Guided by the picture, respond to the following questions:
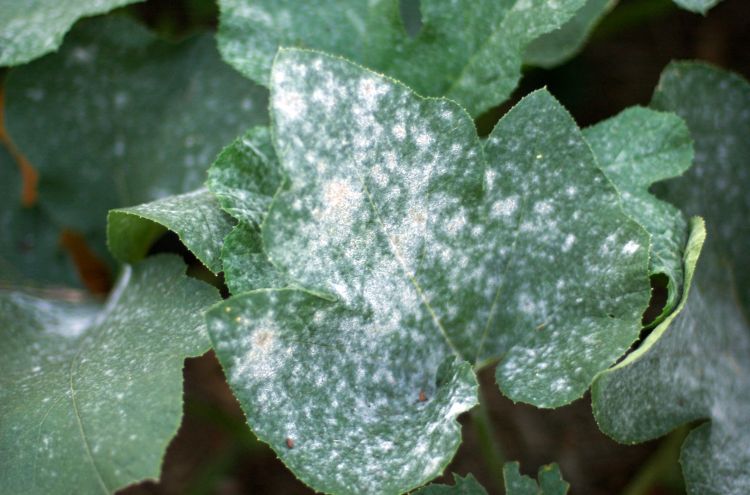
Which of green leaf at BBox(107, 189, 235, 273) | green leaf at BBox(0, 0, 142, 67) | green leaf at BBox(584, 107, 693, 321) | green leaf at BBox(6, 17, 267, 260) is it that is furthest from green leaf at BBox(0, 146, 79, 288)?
green leaf at BBox(584, 107, 693, 321)

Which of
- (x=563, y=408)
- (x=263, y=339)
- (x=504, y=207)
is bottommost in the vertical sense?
(x=563, y=408)

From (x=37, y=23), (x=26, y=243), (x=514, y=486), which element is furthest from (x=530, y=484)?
(x=26, y=243)

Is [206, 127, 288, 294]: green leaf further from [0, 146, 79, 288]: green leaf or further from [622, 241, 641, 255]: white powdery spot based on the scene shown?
[0, 146, 79, 288]: green leaf

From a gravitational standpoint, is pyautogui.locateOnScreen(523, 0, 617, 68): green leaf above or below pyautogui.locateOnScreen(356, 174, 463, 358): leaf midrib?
above

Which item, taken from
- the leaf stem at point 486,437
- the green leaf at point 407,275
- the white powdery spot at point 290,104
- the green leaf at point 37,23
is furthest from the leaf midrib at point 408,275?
the green leaf at point 37,23

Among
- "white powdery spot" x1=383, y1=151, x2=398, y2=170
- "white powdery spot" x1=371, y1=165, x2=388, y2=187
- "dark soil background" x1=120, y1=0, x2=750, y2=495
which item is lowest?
"dark soil background" x1=120, y1=0, x2=750, y2=495

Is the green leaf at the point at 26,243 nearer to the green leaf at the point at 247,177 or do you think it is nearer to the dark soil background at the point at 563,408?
the dark soil background at the point at 563,408

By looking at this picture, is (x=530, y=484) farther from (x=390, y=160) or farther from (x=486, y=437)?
(x=390, y=160)
